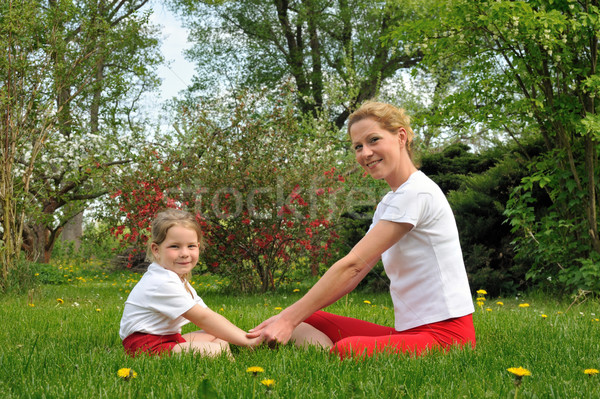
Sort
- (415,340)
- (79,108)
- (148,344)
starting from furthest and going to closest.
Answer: (79,108)
(148,344)
(415,340)

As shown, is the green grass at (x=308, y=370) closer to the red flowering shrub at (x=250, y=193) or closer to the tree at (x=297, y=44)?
the red flowering shrub at (x=250, y=193)

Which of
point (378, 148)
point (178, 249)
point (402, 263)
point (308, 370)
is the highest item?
point (378, 148)

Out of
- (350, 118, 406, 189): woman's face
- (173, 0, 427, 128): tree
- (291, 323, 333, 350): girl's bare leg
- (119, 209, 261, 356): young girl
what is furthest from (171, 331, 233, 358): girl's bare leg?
(173, 0, 427, 128): tree

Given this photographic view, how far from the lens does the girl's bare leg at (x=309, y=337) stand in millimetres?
2828

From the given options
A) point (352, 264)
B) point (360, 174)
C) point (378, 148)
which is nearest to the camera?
point (352, 264)

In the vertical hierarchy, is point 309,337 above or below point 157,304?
below

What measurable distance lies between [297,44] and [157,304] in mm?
19722

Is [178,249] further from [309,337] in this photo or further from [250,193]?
[250,193]

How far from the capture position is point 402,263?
260 centimetres

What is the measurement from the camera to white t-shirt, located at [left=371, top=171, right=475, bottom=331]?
250cm

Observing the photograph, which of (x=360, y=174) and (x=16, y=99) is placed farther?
(x=360, y=174)

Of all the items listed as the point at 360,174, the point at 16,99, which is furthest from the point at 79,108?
the point at 360,174

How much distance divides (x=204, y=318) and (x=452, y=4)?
464 cm

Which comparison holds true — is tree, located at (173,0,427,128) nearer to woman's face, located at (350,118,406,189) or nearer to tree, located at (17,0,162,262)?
tree, located at (17,0,162,262)
